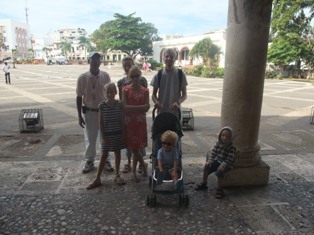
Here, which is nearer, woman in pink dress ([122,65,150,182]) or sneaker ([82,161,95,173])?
woman in pink dress ([122,65,150,182])

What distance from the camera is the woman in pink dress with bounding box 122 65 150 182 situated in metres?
4.02

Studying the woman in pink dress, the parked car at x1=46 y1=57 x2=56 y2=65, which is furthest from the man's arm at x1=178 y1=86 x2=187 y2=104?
the parked car at x1=46 y1=57 x2=56 y2=65

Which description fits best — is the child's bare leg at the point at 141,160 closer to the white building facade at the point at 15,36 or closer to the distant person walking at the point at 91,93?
the distant person walking at the point at 91,93

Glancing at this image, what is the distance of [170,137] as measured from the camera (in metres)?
3.62

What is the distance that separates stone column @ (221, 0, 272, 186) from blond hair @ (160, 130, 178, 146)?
92 centimetres

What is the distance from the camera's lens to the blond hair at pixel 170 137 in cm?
362

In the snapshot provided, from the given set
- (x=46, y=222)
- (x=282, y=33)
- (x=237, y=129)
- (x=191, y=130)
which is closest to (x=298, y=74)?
(x=282, y=33)

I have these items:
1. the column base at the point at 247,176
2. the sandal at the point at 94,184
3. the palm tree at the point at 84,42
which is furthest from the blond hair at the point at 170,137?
the palm tree at the point at 84,42

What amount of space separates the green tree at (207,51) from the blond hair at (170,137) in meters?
32.4

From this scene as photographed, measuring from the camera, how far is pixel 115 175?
4.56m

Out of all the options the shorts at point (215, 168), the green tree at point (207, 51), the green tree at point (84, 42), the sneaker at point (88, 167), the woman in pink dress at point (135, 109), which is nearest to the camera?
the shorts at point (215, 168)

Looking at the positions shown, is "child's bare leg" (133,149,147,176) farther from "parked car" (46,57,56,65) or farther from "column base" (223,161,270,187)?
"parked car" (46,57,56,65)

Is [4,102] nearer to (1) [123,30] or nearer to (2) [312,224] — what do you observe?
(2) [312,224]

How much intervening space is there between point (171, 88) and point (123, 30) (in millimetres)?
46635
